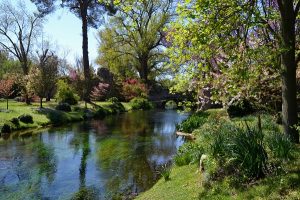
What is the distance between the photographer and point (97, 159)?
17.1 metres

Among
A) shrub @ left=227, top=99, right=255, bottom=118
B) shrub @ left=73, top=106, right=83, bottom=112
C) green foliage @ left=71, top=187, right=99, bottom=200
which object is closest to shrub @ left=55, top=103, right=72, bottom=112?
shrub @ left=73, top=106, right=83, bottom=112

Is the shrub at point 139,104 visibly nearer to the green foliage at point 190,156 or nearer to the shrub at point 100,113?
the shrub at point 100,113

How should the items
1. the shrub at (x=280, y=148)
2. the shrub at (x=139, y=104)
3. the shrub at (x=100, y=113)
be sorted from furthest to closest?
the shrub at (x=139, y=104) → the shrub at (x=100, y=113) → the shrub at (x=280, y=148)

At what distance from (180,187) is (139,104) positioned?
42.2 m

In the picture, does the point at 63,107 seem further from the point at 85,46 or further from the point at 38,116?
the point at 85,46

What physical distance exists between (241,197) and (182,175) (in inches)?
139

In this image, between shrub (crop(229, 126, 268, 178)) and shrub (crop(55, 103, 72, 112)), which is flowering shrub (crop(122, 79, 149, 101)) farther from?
shrub (crop(229, 126, 268, 178))

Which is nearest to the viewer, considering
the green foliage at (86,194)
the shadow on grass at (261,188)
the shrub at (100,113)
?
the shadow on grass at (261,188)

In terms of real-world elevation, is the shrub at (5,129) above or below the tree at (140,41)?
below

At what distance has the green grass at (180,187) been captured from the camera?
9461 millimetres

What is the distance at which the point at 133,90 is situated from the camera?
181ft

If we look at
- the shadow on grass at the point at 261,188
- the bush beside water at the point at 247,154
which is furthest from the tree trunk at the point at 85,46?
the shadow on grass at the point at 261,188

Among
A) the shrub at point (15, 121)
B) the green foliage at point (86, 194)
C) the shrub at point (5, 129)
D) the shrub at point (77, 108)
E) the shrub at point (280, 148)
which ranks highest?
the shrub at point (77, 108)

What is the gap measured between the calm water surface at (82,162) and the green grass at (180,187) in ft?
4.13
